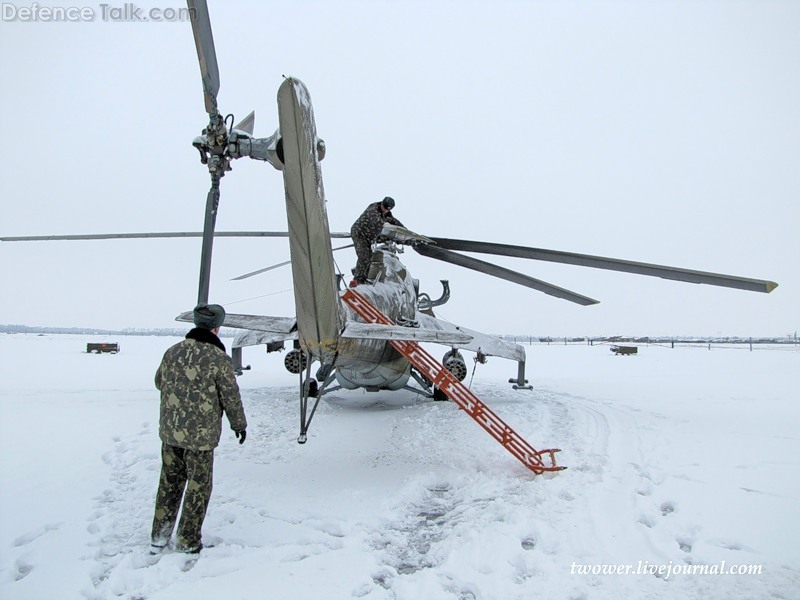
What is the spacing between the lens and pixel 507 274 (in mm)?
8219

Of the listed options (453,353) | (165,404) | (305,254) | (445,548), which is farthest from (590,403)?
(165,404)

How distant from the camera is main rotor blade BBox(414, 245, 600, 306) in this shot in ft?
26.0

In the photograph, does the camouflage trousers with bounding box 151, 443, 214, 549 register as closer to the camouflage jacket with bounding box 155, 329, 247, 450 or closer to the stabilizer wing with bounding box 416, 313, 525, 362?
the camouflage jacket with bounding box 155, 329, 247, 450

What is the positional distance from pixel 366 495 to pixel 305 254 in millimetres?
2720

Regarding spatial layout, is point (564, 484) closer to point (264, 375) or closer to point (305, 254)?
point (305, 254)

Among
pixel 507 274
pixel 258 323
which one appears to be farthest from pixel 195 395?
pixel 507 274

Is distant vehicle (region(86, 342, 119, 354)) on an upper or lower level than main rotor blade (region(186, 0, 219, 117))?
lower

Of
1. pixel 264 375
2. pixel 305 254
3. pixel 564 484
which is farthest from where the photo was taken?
pixel 264 375

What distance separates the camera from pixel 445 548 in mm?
3656

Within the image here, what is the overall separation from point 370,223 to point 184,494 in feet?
16.1

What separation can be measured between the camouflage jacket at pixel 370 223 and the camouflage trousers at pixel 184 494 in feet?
15.1
